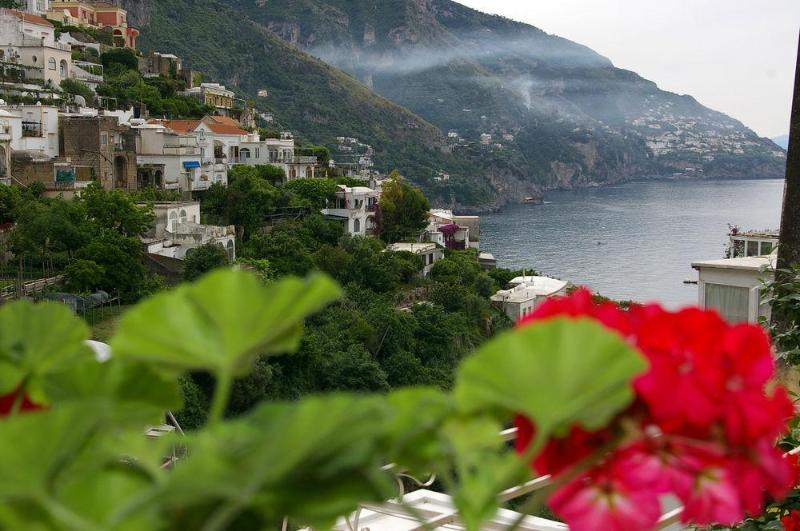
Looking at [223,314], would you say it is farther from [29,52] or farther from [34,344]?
[29,52]

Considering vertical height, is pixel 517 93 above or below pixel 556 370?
above

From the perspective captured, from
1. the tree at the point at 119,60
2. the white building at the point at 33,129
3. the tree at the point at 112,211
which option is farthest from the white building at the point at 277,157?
the tree at the point at 112,211

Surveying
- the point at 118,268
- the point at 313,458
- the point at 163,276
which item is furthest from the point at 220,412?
the point at 163,276

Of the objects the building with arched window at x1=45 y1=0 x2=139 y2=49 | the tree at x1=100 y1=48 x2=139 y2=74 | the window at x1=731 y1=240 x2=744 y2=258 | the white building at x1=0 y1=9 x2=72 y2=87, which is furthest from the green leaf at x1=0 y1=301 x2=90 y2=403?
the building with arched window at x1=45 y1=0 x2=139 y2=49

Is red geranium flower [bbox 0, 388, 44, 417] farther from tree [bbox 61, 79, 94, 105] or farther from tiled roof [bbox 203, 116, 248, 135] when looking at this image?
tree [bbox 61, 79, 94, 105]

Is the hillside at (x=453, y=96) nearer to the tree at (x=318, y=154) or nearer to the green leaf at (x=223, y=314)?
the tree at (x=318, y=154)

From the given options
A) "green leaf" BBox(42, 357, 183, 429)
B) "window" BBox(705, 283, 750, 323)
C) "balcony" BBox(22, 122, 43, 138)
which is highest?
"balcony" BBox(22, 122, 43, 138)

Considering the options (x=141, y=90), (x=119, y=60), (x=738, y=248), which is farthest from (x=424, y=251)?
(x=119, y=60)
